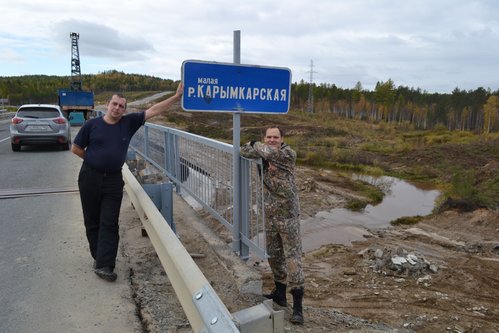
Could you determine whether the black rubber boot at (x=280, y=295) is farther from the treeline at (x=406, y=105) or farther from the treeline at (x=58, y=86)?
the treeline at (x=58, y=86)

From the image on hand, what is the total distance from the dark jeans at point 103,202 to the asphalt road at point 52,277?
0.27 metres

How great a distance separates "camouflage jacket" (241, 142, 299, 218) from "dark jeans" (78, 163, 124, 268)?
140cm

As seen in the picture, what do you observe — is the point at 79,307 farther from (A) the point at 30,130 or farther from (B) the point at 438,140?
(B) the point at 438,140

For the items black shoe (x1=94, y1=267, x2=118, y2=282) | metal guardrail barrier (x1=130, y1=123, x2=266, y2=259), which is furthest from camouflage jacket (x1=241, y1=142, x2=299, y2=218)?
black shoe (x1=94, y1=267, x2=118, y2=282)

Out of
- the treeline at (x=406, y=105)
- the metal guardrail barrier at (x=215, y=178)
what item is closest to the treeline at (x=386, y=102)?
the treeline at (x=406, y=105)

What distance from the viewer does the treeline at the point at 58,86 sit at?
328 feet

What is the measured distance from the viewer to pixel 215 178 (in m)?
4.50

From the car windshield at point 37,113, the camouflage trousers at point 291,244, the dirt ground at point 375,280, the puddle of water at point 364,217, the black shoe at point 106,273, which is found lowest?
the puddle of water at point 364,217

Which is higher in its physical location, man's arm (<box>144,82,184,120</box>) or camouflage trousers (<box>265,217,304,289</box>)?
man's arm (<box>144,82,184,120</box>)

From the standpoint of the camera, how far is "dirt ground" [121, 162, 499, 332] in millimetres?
3442

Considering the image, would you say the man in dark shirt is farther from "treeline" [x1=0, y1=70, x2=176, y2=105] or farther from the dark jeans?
"treeline" [x1=0, y1=70, x2=176, y2=105]

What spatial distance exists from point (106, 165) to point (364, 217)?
10897 mm

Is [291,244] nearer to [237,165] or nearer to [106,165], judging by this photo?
[237,165]

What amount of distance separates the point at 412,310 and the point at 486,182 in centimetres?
1560
